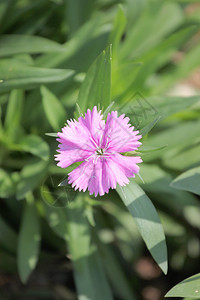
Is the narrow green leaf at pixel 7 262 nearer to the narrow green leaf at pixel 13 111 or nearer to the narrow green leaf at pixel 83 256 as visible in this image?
the narrow green leaf at pixel 83 256

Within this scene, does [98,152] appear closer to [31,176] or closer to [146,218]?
[146,218]

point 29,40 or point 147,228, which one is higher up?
point 29,40

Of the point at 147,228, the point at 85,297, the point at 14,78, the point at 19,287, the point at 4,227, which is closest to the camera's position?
the point at 147,228

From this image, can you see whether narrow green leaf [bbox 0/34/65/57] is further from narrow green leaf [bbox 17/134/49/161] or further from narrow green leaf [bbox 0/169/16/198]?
narrow green leaf [bbox 0/169/16/198]

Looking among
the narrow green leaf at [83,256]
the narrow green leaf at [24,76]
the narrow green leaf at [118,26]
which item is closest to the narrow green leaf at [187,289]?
the narrow green leaf at [83,256]

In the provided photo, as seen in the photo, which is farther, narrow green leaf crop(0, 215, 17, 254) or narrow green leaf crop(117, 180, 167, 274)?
narrow green leaf crop(0, 215, 17, 254)

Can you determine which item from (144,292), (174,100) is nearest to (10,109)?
(174,100)

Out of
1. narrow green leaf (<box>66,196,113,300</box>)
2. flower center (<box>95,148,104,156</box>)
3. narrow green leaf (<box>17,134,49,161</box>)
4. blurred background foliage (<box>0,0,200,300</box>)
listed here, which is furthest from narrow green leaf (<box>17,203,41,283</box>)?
flower center (<box>95,148,104,156</box>)

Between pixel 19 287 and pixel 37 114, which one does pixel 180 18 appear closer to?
pixel 37 114
